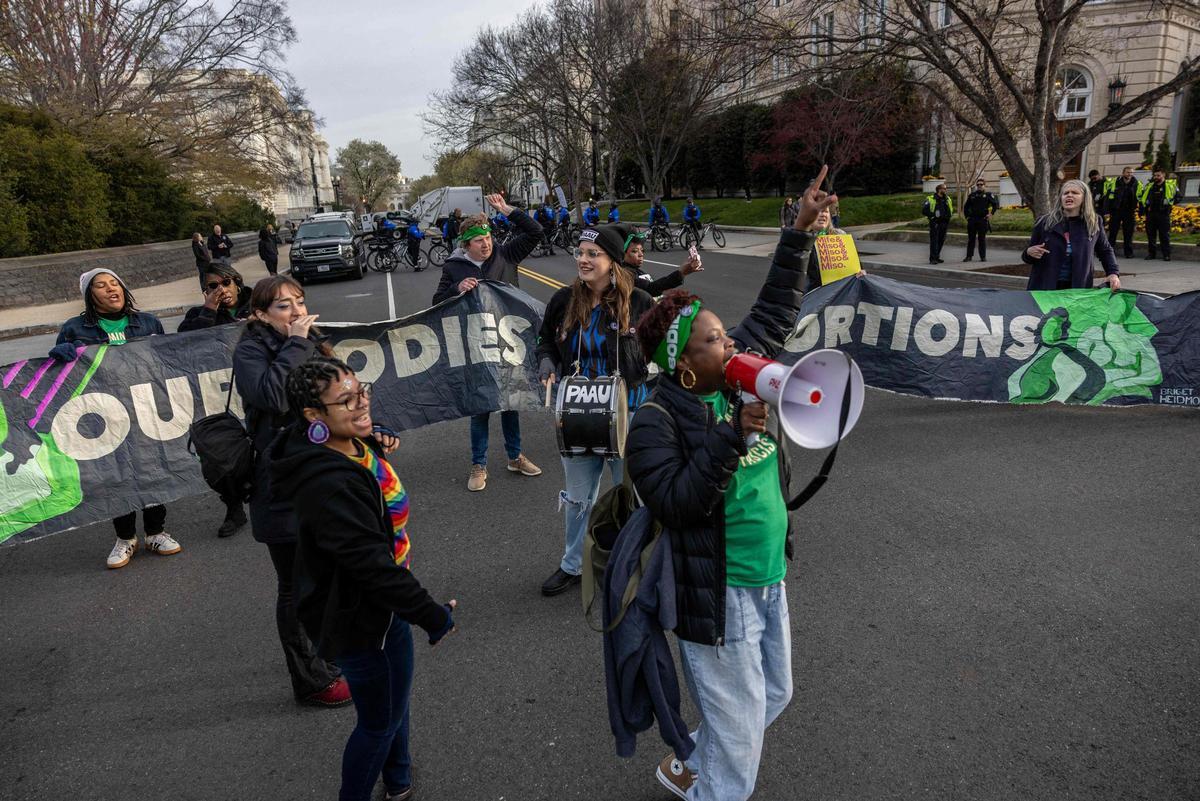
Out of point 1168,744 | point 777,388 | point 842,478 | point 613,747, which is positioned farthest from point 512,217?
point 1168,744

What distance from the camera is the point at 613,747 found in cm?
299

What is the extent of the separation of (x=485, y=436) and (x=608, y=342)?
2247 millimetres

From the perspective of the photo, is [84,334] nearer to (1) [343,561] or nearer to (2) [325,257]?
(1) [343,561]

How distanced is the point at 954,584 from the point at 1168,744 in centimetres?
127

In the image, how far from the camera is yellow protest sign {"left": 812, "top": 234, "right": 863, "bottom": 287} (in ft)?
24.8

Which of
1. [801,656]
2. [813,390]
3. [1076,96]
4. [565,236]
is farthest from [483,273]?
[1076,96]

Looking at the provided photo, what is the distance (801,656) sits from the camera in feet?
11.4

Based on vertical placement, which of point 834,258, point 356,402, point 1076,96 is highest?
point 1076,96

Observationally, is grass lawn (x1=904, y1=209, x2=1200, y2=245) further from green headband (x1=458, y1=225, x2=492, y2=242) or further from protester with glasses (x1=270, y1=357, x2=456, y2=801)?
protester with glasses (x1=270, y1=357, x2=456, y2=801)

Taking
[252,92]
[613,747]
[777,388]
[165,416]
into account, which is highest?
[252,92]

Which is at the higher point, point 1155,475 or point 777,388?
point 777,388

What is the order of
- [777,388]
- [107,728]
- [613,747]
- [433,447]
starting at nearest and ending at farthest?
[777,388] < [613,747] < [107,728] < [433,447]

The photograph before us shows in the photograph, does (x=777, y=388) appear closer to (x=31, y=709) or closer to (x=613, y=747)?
(x=613, y=747)

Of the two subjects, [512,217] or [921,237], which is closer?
[512,217]
